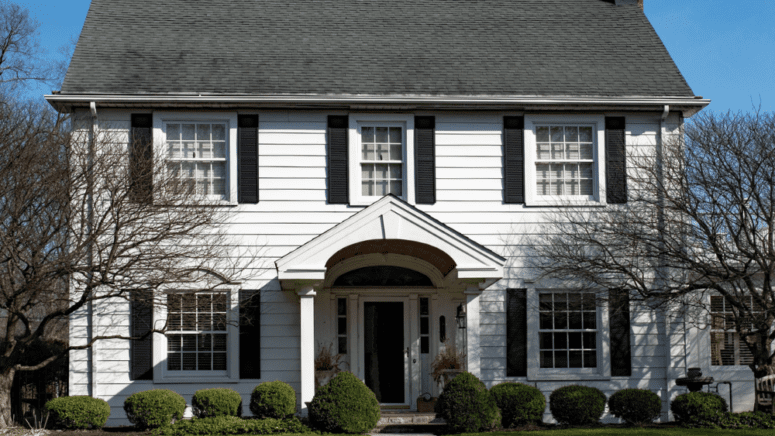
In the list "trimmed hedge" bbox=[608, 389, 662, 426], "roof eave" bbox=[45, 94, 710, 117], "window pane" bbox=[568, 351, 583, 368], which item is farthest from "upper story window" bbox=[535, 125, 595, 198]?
"trimmed hedge" bbox=[608, 389, 662, 426]

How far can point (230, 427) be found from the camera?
38.7 ft

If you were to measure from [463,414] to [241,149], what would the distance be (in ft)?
19.9

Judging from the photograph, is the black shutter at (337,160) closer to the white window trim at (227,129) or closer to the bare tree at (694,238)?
the white window trim at (227,129)

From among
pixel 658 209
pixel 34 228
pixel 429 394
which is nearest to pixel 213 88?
pixel 34 228

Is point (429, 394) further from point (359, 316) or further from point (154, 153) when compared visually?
point (154, 153)

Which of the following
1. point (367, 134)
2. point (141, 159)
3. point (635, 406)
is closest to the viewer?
point (141, 159)

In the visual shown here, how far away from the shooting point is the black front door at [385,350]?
Answer: 14414mm

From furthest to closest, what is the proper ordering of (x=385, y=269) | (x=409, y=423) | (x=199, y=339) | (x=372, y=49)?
(x=372, y=49)
(x=385, y=269)
(x=199, y=339)
(x=409, y=423)

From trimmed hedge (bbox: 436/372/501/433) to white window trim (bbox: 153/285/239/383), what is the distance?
388 centimetres

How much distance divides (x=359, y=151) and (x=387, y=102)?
3.34 feet

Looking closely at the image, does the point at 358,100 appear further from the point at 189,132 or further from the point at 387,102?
the point at 189,132

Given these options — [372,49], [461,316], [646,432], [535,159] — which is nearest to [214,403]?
[461,316]

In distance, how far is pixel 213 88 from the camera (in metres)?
14.2

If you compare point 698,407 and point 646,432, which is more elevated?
point 698,407
